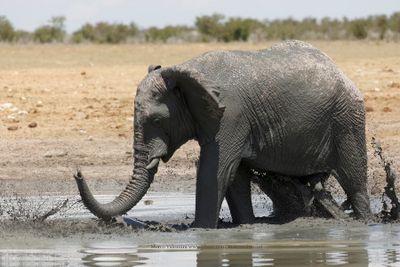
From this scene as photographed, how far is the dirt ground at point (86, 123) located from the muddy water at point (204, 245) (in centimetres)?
318

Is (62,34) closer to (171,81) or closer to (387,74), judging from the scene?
(387,74)

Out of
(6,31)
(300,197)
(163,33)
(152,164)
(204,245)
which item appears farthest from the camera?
(163,33)

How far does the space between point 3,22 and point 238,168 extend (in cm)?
3231

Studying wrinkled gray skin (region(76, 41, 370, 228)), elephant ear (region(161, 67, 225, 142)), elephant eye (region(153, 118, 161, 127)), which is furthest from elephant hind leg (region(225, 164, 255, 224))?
elephant eye (region(153, 118, 161, 127))

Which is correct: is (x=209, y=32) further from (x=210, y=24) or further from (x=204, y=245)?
(x=204, y=245)

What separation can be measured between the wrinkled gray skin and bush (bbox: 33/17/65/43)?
103ft

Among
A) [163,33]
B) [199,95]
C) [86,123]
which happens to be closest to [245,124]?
[199,95]

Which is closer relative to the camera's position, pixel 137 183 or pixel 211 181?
pixel 137 183

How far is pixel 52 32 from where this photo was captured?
45625 millimetres

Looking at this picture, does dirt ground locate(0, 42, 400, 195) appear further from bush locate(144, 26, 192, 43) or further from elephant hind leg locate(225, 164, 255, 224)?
bush locate(144, 26, 192, 43)

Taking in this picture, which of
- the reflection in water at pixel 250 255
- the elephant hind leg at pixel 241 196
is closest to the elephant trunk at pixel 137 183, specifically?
the reflection in water at pixel 250 255

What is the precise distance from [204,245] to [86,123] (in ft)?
27.2

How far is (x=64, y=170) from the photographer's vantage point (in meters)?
17.0

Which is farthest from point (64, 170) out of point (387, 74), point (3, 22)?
point (3, 22)
